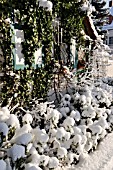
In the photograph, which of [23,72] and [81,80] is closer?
[23,72]

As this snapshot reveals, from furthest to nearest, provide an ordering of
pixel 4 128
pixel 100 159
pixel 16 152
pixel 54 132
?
pixel 100 159, pixel 54 132, pixel 4 128, pixel 16 152

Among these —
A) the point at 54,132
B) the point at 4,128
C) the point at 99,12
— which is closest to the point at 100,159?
the point at 54,132

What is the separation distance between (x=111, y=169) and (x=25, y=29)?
3954 millimetres

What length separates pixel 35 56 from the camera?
7152 millimetres

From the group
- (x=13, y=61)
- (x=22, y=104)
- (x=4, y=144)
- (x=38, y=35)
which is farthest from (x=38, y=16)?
(x=4, y=144)

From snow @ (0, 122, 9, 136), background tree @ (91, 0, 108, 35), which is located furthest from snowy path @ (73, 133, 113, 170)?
background tree @ (91, 0, 108, 35)

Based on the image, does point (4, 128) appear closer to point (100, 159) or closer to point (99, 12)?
point (100, 159)

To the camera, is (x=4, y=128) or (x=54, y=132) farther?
(x=54, y=132)

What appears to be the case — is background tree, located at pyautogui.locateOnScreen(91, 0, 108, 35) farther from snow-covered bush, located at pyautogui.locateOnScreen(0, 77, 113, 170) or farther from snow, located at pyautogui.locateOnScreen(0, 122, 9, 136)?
snow, located at pyautogui.locateOnScreen(0, 122, 9, 136)

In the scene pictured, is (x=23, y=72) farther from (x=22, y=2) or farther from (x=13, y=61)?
(x=22, y=2)

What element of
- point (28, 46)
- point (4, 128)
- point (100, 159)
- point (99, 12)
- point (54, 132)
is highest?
point (99, 12)

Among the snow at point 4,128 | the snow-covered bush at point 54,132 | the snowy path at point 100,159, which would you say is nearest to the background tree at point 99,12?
the snow-covered bush at point 54,132

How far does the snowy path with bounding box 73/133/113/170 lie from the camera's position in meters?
4.32

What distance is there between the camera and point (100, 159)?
4.67 metres
